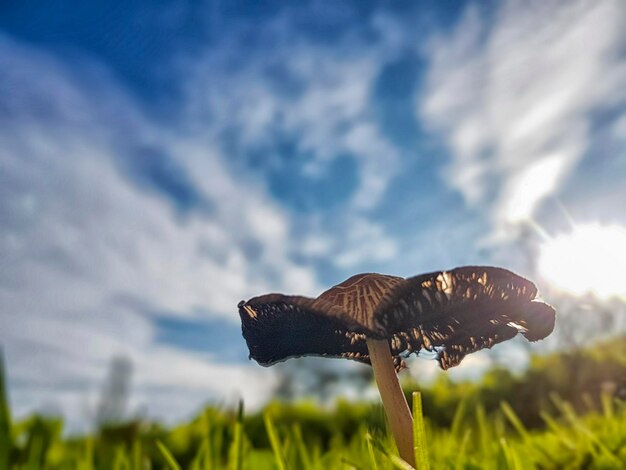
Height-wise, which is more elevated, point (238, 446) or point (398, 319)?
point (398, 319)

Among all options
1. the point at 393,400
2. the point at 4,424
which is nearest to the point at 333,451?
the point at 393,400

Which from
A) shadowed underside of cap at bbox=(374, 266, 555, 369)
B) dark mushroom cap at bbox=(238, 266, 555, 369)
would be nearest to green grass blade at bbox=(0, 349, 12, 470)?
dark mushroom cap at bbox=(238, 266, 555, 369)

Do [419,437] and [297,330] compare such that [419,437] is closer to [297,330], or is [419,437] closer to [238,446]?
[297,330]

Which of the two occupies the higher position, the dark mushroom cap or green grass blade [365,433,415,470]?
the dark mushroom cap

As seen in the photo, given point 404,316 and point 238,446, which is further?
point 238,446

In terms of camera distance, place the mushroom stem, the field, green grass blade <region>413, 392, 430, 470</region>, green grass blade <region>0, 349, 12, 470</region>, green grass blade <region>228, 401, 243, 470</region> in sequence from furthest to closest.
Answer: the field, green grass blade <region>228, 401, 243, 470</region>, the mushroom stem, green grass blade <region>413, 392, 430, 470</region>, green grass blade <region>0, 349, 12, 470</region>

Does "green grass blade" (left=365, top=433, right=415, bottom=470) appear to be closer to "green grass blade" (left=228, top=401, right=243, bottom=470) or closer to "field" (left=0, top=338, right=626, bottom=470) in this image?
"field" (left=0, top=338, right=626, bottom=470)

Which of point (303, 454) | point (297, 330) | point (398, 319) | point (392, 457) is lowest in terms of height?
point (392, 457)

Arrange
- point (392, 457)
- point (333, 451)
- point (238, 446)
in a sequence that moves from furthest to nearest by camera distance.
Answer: point (333, 451) < point (238, 446) < point (392, 457)
